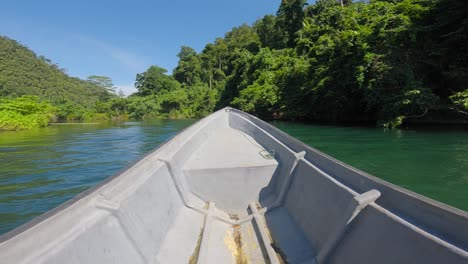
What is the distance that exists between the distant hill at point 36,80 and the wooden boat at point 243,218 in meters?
56.3

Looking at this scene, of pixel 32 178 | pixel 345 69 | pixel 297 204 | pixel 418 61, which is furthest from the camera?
Answer: pixel 345 69

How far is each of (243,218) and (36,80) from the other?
76.4 m

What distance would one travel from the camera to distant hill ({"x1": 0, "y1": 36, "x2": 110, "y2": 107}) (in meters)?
54.8

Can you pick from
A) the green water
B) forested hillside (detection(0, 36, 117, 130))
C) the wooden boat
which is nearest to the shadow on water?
the green water

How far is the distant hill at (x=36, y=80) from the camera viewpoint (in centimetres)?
5482

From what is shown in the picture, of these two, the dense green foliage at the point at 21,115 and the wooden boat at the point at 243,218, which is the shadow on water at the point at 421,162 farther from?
the dense green foliage at the point at 21,115

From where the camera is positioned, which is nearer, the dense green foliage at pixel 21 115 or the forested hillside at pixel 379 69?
the forested hillside at pixel 379 69

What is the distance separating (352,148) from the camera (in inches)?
332

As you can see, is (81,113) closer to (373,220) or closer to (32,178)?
(32,178)

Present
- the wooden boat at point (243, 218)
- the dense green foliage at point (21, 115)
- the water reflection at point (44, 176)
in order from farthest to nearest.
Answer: the dense green foliage at point (21, 115)
the water reflection at point (44, 176)
the wooden boat at point (243, 218)

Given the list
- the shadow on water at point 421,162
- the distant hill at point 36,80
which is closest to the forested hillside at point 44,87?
the distant hill at point 36,80

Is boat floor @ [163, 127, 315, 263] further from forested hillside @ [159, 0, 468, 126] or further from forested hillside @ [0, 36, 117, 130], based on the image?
forested hillside @ [0, 36, 117, 130]

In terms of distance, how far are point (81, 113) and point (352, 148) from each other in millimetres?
45197

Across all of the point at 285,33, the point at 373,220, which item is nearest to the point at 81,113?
the point at 285,33
